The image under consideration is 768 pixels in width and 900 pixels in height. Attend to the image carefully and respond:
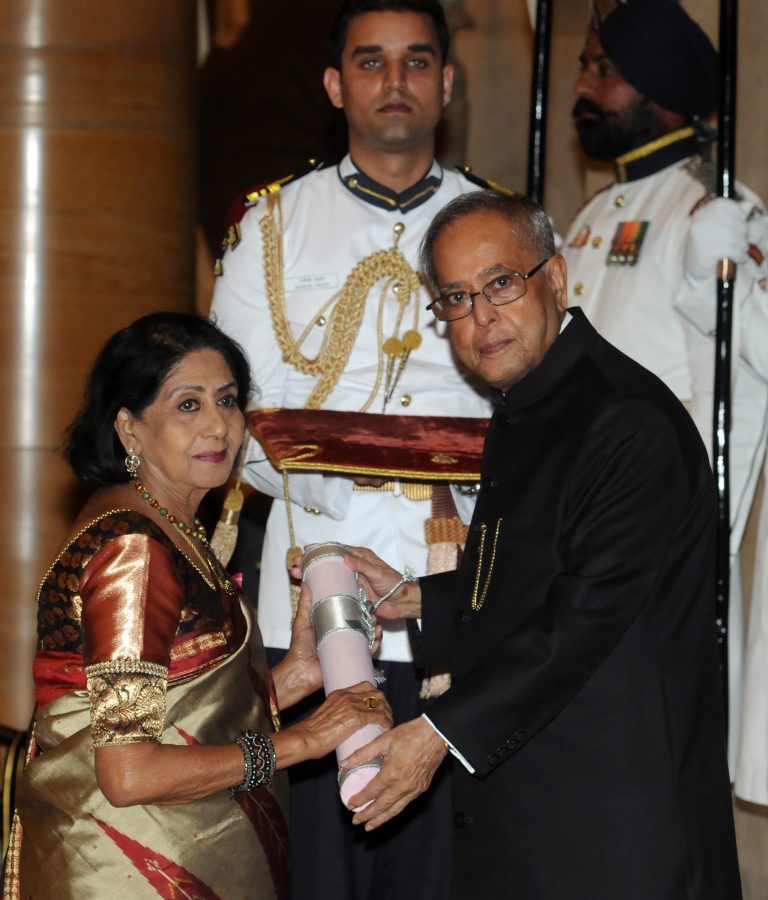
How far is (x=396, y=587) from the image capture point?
2.76 meters

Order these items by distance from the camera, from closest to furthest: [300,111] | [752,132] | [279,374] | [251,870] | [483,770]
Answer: [483,770] < [251,870] < [279,374] < [752,132] < [300,111]

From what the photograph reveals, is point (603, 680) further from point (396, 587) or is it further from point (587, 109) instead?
point (587, 109)

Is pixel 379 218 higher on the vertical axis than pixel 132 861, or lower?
higher

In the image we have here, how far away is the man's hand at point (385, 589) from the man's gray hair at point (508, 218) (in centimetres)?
58

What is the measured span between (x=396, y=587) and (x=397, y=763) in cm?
52

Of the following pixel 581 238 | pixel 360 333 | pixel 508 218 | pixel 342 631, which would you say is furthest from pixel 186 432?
pixel 581 238

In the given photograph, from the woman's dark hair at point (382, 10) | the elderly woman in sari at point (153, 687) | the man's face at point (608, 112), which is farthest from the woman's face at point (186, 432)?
the man's face at point (608, 112)

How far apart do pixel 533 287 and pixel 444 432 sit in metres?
0.67

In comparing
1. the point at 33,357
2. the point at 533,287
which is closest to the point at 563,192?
the point at 33,357

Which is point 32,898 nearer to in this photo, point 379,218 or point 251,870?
point 251,870

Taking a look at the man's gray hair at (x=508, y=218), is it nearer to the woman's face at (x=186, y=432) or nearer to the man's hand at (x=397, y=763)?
the woman's face at (x=186, y=432)

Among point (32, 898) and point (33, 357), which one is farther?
point (33, 357)

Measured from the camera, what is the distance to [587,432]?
2336mm

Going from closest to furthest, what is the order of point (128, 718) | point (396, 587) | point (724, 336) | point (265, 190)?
point (128, 718) < point (396, 587) < point (265, 190) < point (724, 336)
